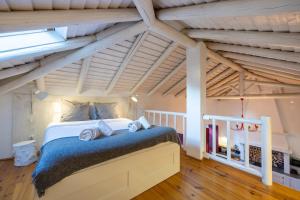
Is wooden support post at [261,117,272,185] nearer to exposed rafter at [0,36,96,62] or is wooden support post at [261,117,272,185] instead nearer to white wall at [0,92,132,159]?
exposed rafter at [0,36,96,62]

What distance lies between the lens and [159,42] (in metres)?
2.87

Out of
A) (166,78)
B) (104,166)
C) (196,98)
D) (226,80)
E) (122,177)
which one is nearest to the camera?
(104,166)

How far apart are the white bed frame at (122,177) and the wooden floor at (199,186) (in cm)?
13

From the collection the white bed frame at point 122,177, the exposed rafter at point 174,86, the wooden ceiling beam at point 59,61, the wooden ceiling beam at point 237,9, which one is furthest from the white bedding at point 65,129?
the exposed rafter at point 174,86

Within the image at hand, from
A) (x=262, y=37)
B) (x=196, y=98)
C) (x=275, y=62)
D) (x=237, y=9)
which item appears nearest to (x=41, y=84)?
(x=196, y=98)

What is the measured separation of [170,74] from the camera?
3.96m

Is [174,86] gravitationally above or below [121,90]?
above

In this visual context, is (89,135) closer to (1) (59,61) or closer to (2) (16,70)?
(1) (59,61)

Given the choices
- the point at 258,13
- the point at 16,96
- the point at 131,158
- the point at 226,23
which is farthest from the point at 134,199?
the point at 16,96

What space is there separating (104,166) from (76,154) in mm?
313

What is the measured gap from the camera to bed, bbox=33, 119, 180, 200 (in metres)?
1.23

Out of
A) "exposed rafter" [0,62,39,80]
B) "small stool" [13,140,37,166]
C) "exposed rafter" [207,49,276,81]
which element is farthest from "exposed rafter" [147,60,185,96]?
"small stool" [13,140,37,166]

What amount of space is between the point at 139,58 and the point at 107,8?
4.85 ft

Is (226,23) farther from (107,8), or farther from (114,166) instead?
(114,166)
